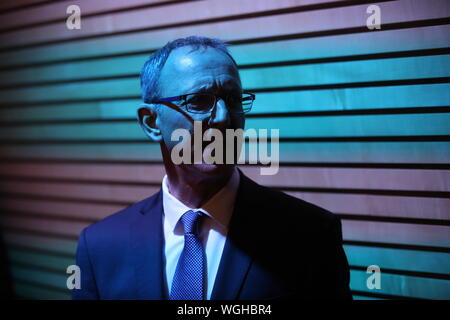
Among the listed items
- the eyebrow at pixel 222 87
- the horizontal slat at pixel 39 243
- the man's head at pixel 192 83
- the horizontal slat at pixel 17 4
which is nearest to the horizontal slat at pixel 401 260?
the man's head at pixel 192 83

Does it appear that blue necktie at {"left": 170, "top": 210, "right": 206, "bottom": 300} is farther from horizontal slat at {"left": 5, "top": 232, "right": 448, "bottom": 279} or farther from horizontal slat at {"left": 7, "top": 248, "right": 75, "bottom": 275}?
horizontal slat at {"left": 7, "top": 248, "right": 75, "bottom": 275}

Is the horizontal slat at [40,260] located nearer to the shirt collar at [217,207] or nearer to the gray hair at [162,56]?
the shirt collar at [217,207]

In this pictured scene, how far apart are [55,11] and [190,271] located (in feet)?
7.80

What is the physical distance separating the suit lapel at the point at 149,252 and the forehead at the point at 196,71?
0.66m

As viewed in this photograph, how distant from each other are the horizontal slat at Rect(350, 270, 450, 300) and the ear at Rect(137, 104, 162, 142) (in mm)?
1547

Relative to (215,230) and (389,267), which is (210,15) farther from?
(389,267)

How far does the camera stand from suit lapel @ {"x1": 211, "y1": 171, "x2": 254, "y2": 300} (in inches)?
75.2

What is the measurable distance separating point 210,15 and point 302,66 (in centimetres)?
71

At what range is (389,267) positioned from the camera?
8.07 ft

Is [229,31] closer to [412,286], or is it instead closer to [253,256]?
[253,256]

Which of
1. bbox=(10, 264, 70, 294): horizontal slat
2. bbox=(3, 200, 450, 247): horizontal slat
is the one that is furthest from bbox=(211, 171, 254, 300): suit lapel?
bbox=(10, 264, 70, 294): horizontal slat

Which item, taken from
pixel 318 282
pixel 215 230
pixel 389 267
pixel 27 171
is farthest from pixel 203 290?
pixel 27 171

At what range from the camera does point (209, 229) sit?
6.78 ft

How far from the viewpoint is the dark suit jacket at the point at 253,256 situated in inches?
76.3
